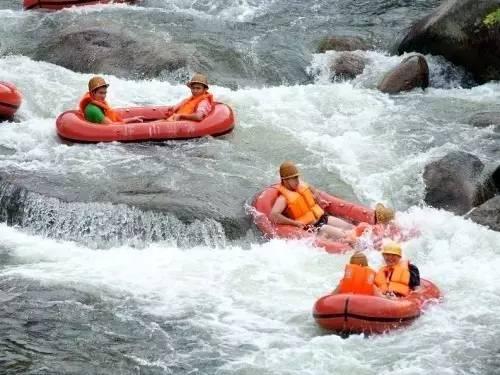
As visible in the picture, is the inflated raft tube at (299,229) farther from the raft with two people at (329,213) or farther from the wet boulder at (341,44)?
the wet boulder at (341,44)

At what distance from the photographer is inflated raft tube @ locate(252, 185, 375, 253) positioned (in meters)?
11.6

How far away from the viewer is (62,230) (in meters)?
11.8

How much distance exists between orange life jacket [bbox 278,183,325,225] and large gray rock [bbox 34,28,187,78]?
5495 mm

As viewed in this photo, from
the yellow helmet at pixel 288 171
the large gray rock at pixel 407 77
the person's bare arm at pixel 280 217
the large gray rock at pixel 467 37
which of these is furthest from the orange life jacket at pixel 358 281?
the large gray rock at pixel 467 37

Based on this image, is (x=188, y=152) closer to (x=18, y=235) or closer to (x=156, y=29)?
(x=18, y=235)

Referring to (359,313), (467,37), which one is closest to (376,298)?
(359,313)

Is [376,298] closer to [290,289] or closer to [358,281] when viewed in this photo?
[358,281]

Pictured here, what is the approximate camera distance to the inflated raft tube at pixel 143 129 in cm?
1374

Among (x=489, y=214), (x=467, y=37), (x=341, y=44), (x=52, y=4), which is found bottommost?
(x=489, y=214)

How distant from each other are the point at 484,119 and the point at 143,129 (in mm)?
5349

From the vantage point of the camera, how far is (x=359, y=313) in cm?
919

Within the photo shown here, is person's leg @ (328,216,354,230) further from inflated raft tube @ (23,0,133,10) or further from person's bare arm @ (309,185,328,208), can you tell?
inflated raft tube @ (23,0,133,10)

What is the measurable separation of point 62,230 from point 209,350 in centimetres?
344

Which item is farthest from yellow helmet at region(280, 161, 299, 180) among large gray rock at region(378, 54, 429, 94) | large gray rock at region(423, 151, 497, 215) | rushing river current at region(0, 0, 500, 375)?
large gray rock at region(378, 54, 429, 94)
